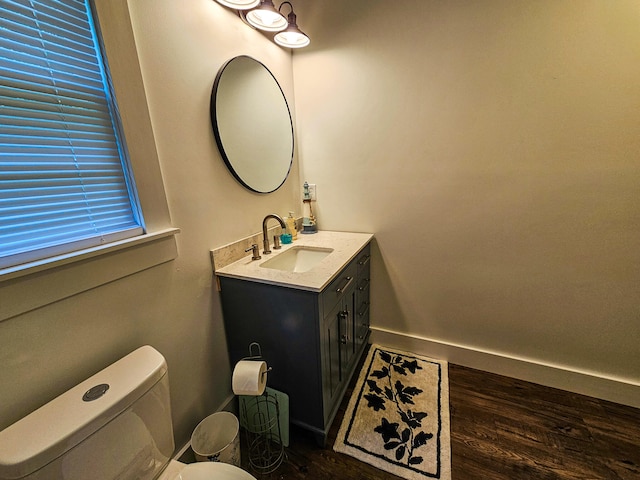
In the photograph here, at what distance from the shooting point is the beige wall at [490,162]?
1288 millimetres

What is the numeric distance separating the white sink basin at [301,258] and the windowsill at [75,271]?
71cm

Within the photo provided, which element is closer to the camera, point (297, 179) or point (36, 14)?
point (36, 14)

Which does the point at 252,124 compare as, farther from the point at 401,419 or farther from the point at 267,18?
the point at 401,419

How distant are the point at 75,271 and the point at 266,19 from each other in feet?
4.66

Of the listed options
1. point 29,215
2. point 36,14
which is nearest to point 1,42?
point 36,14

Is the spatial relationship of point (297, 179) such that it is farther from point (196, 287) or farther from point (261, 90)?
point (196, 287)

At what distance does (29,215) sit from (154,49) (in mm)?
747

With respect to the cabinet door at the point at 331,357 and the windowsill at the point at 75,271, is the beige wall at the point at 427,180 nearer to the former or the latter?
the windowsill at the point at 75,271

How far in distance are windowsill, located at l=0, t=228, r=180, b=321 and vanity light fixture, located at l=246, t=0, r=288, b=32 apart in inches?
44.8

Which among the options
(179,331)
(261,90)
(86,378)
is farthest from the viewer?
(261,90)

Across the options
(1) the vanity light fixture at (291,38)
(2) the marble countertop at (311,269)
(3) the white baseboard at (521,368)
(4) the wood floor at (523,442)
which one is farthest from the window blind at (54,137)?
(3) the white baseboard at (521,368)

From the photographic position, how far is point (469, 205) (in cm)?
160

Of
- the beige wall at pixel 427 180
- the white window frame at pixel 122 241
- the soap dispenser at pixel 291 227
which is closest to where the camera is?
the white window frame at pixel 122 241

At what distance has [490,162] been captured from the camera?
4.94ft
